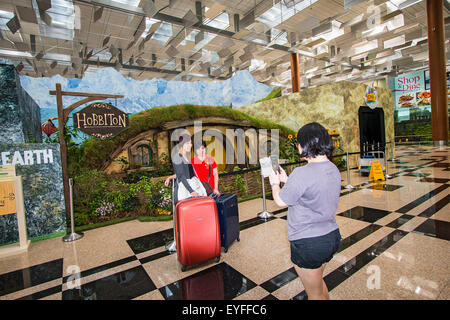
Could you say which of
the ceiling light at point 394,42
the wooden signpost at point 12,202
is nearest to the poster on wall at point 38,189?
the wooden signpost at point 12,202

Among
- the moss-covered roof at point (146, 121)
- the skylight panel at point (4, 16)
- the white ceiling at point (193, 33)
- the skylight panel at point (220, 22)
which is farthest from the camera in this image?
the skylight panel at point (220, 22)

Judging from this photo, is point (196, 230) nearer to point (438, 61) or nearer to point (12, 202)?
point (12, 202)

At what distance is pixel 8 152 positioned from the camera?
3266 mm

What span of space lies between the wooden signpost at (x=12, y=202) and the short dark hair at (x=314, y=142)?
11.8 ft

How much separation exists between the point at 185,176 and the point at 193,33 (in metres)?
8.28

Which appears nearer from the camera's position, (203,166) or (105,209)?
(203,166)

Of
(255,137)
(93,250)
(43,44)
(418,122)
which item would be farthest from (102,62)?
(418,122)

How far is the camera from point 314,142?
1258 millimetres

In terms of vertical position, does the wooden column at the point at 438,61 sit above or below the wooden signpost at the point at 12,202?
above

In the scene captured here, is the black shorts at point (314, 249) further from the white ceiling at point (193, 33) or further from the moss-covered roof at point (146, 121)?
the white ceiling at point (193, 33)

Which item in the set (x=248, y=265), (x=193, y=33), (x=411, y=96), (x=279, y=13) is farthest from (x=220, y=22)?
(x=411, y=96)

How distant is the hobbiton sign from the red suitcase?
7.89ft

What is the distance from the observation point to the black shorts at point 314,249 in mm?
1253

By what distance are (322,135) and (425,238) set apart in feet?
8.03
